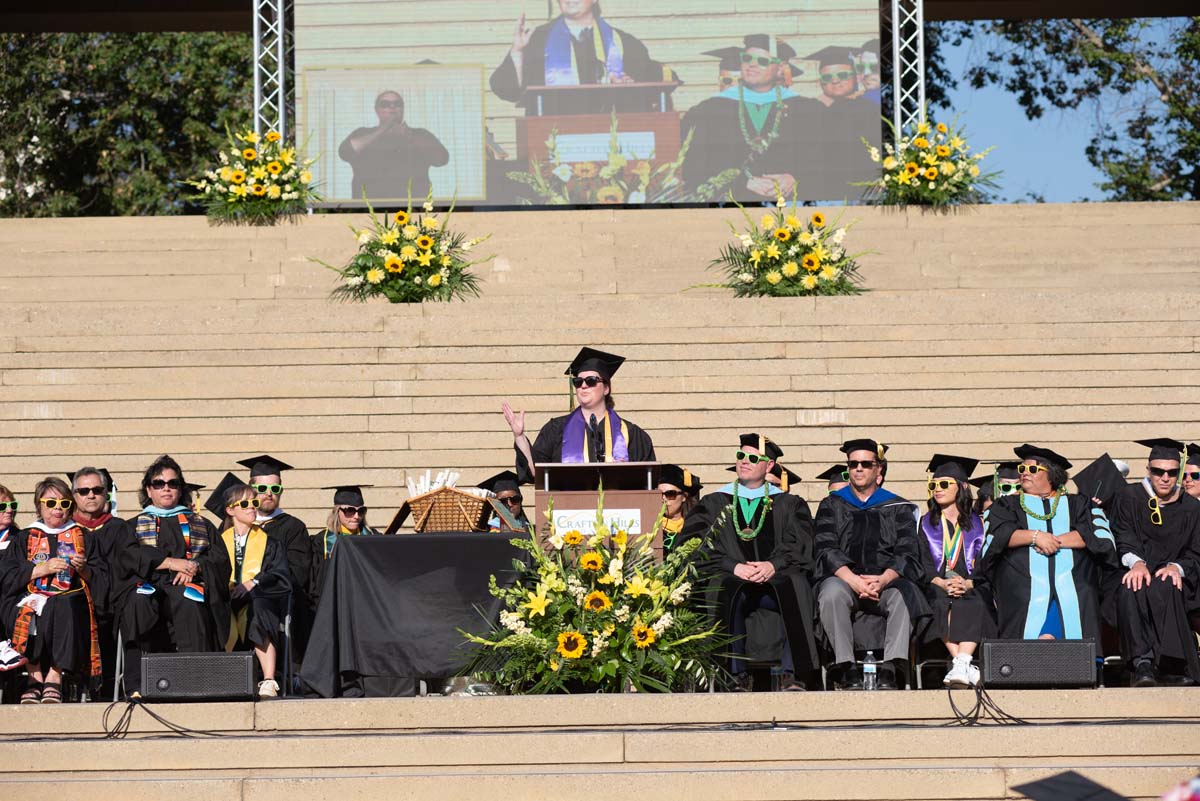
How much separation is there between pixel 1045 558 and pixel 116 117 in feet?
76.5

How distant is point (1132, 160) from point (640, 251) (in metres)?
14.7

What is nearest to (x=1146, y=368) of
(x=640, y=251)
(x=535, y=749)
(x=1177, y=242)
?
(x=1177, y=242)

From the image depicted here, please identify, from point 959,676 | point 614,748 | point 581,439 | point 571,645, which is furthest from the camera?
point 581,439

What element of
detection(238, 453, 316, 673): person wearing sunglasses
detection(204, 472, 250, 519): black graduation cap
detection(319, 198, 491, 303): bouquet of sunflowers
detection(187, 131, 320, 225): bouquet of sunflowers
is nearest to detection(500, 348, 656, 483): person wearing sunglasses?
detection(238, 453, 316, 673): person wearing sunglasses

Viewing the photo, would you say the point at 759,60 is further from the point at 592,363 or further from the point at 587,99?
the point at 592,363

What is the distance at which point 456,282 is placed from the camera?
51.1 ft

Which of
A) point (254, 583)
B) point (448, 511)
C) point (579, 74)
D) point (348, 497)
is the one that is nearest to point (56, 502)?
point (254, 583)

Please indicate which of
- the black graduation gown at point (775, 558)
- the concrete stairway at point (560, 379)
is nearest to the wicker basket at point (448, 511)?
the black graduation gown at point (775, 558)

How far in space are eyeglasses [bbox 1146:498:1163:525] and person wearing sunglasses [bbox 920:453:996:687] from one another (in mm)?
954

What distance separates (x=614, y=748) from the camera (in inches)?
316

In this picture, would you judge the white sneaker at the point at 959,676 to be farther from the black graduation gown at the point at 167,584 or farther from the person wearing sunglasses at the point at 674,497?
the black graduation gown at the point at 167,584

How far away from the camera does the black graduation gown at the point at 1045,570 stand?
974 cm

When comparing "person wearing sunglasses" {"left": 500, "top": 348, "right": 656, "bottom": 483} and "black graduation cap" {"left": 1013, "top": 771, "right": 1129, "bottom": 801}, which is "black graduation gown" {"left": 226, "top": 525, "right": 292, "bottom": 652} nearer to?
"person wearing sunglasses" {"left": 500, "top": 348, "right": 656, "bottom": 483}

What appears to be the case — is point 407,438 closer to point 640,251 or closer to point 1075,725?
point 640,251
